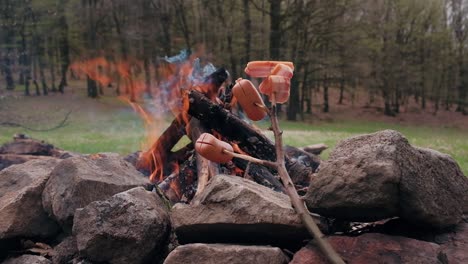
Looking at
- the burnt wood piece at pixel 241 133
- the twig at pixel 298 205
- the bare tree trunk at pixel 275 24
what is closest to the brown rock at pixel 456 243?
the twig at pixel 298 205

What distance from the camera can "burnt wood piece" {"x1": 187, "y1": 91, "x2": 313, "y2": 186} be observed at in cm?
398

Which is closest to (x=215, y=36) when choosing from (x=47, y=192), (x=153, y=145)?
(x=153, y=145)

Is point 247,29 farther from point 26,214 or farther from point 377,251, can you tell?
point 377,251

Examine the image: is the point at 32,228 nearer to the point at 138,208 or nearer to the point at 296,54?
the point at 138,208

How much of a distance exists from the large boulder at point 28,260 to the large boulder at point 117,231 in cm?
42

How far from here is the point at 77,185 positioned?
3.20 m

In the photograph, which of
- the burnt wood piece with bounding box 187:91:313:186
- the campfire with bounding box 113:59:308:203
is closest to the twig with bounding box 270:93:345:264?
the campfire with bounding box 113:59:308:203

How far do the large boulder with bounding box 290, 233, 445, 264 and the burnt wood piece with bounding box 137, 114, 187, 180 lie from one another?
2267 millimetres

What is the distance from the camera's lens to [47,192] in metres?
3.35

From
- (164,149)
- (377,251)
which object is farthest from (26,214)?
(377,251)

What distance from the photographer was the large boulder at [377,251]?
2.32 meters

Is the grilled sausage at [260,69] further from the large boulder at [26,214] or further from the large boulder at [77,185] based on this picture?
the large boulder at [26,214]

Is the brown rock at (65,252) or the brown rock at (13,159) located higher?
the brown rock at (65,252)

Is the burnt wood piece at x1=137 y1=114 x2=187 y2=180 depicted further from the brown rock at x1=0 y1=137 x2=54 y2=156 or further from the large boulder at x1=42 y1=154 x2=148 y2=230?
the brown rock at x1=0 y1=137 x2=54 y2=156
